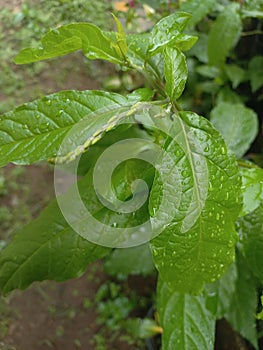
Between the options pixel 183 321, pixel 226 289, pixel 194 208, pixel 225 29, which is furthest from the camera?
pixel 225 29

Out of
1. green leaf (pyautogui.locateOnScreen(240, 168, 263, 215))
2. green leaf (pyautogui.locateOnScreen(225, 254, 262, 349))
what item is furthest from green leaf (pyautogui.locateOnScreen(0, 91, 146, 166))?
green leaf (pyautogui.locateOnScreen(225, 254, 262, 349))

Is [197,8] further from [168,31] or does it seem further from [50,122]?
[50,122]

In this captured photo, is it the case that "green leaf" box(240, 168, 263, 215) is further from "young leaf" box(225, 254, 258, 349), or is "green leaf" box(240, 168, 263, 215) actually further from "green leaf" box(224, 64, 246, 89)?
"green leaf" box(224, 64, 246, 89)

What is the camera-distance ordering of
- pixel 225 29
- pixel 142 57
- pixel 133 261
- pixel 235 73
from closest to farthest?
pixel 142 57 < pixel 133 261 < pixel 225 29 < pixel 235 73

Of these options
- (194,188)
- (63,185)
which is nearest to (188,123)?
(194,188)

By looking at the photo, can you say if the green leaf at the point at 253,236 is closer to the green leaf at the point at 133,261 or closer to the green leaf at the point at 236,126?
the green leaf at the point at 236,126

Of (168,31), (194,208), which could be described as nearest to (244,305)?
(194,208)

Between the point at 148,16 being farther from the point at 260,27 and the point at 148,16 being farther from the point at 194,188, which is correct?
the point at 194,188
